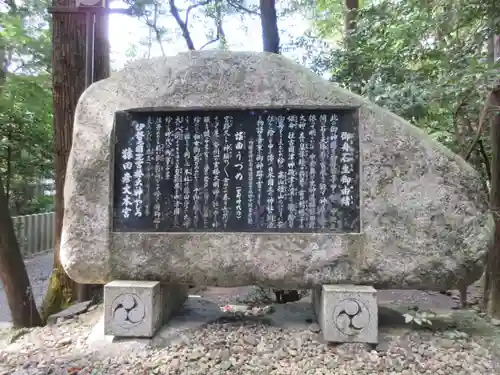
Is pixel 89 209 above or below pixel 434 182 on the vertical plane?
below

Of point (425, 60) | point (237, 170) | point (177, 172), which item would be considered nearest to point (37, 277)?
point (177, 172)

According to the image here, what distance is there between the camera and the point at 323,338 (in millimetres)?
→ 3641

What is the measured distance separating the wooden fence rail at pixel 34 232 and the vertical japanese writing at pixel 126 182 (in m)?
9.24

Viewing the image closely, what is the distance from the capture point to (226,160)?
388 cm

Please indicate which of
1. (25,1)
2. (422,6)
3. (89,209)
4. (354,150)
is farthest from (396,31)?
(25,1)

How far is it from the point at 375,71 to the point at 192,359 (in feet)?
15.8

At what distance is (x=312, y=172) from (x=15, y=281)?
3.75 m

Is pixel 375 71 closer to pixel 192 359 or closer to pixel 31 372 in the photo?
pixel 192 359

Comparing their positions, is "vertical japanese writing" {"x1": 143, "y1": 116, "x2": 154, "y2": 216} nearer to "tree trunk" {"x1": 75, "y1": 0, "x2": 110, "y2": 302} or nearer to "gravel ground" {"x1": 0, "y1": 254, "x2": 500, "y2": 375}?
"gravel ground" {"x1": 0, "y1": 254, "x2": 500, "y2": 375}

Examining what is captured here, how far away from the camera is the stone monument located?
367 cm

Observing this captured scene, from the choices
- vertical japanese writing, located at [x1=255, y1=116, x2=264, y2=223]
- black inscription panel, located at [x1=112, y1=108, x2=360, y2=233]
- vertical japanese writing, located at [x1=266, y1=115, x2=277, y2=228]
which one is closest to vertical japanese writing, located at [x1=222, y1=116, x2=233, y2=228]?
black inscription panel, located at [x1=112, y1=108, x2=360, y2=233]

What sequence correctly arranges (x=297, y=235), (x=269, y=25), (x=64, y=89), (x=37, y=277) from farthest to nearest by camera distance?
(x=37, y=277), (x=269, y=25), (x=64, y=89), (x=297, y=235)

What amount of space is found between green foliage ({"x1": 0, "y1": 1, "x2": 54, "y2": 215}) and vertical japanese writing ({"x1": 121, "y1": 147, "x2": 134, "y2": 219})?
12.8 feet

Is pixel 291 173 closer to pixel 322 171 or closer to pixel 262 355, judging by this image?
pixel 322 171
